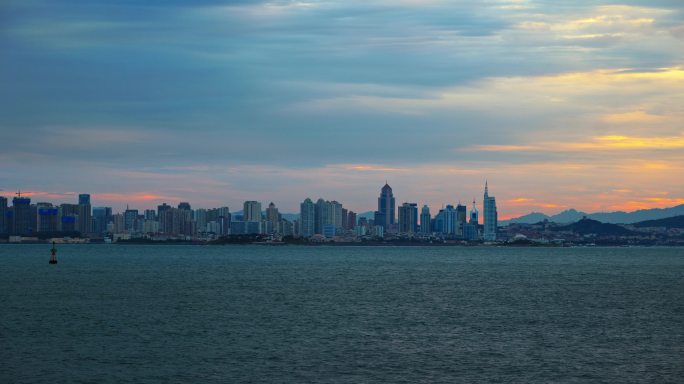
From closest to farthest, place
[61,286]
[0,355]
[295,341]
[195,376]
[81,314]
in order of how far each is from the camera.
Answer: [195,376] → [0,355] → [295,341] → [81,314] → [61,286]

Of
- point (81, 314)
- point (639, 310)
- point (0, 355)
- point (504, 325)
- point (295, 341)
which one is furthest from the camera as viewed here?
point (639, 310)

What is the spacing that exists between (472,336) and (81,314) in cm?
3914

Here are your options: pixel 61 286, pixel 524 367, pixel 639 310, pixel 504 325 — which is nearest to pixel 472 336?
pixel 504 325

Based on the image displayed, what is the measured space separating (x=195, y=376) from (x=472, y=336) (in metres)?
25.7

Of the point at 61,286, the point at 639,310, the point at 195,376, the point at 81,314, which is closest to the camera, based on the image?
the point at 195,376

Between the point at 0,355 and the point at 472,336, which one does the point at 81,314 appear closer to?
the point at 0,355

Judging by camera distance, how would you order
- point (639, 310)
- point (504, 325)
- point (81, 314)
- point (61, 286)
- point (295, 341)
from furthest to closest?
1. point (61, 286)
2. point (639, 310)
3. point (81, 314)
4. point (504, 325)
5. point (295, 341)

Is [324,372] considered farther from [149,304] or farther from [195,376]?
[149,304]

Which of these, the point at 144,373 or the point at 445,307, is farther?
the point at 445,307

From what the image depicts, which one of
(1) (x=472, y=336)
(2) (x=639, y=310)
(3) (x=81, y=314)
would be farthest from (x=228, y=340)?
(2) (x=639, y=310)

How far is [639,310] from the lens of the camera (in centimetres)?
9006

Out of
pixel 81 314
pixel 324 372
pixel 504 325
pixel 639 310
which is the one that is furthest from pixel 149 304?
pixel 639 310

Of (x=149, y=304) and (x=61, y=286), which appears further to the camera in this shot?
(x=61, y=286)

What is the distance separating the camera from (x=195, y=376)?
164ft
